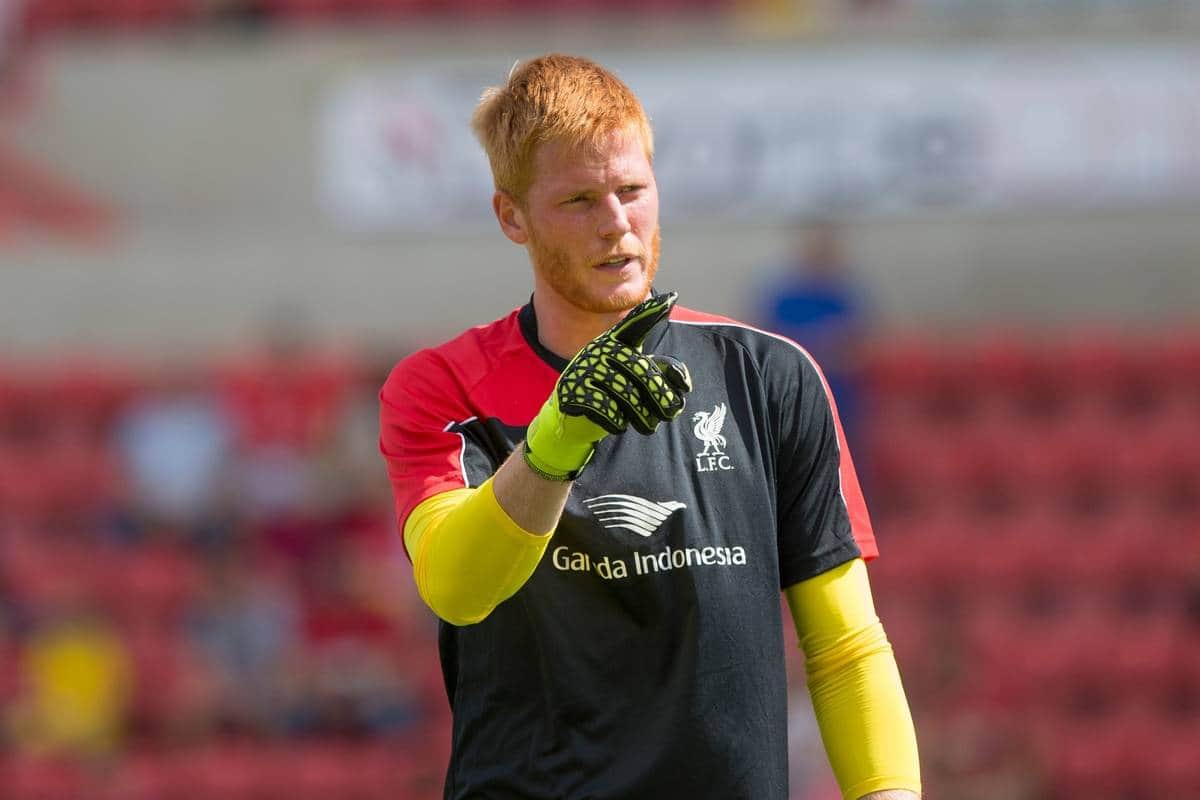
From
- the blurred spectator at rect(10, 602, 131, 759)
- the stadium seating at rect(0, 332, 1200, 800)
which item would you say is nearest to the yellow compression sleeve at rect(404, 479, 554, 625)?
the stadium seating at rect(0, 332, 1200, 800)

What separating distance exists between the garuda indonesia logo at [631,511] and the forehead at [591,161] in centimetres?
42

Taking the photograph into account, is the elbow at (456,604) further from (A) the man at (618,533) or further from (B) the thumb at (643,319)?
(B) the thumb at (643,319)

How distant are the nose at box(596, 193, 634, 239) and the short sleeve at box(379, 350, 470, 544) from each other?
1.04ft

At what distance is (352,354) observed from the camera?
10648mm

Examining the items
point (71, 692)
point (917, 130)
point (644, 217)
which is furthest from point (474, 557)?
point (917, 130)

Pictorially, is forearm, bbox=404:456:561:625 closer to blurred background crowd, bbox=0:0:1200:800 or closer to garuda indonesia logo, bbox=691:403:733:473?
garuda indonesia logo, bbox=691:403:733:473

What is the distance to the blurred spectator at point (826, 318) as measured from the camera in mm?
8078

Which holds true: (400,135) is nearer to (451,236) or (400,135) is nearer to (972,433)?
(451,236)

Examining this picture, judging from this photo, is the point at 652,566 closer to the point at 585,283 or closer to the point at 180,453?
the point at 585,283

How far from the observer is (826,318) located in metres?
8.17

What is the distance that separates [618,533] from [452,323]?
8.44 metres

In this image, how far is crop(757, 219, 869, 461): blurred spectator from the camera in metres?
8.08

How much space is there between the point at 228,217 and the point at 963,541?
15.6ft

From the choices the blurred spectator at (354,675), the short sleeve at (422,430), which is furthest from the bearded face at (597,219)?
the blurred spectator at (354,675)
